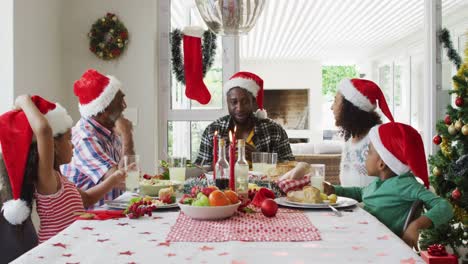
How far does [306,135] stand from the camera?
1376cm

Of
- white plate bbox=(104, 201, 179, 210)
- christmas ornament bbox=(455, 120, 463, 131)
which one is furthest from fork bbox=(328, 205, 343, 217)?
christmas ornament bbox=(455, 120, 463, 131)

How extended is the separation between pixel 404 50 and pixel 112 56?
302 inches

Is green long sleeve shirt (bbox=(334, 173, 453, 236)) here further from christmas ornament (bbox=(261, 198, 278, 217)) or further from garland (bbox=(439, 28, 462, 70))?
garland (bbox=(439, 28, 462, 70))

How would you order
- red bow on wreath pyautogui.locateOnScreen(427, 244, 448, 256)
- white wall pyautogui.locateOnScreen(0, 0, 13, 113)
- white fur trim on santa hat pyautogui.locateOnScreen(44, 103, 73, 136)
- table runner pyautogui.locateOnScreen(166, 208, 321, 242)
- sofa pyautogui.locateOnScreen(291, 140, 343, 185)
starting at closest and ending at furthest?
table runner pyautogui.locateOnScreen(166, 208, 321, 242)
white fur trim on santa hat pyautogui.locateOnScreen(44, 103, 73, 136)
red bow on wreath pyautogui.locateOnScreen(427, 244, 448, 256)
white wall pyautogui.locateOnScreen(0, 0, 13, 113)
sofa pyautogui.locateOnScreen(291, 140, 343, 185)

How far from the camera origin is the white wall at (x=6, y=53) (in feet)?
10.6

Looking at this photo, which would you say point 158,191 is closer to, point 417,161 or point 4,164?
point 4,164

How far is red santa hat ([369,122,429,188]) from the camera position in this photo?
1.94 m

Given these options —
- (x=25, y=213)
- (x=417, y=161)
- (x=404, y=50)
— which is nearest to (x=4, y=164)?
(x=25, y=213)

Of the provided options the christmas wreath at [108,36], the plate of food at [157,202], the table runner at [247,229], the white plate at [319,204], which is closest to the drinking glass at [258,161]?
the white plate at [319,204]

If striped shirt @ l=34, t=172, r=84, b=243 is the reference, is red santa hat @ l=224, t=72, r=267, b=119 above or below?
above


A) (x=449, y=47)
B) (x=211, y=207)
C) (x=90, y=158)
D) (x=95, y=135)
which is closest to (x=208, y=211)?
(x=211, y=207)

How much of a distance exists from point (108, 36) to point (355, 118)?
212 centimetres

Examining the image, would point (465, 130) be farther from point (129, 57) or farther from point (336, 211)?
point (129, 57)

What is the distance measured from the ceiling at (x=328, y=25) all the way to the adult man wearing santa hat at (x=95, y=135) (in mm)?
1601
